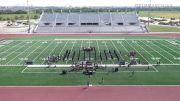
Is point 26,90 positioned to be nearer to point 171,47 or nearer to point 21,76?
point 21,76

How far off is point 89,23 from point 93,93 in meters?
53.3

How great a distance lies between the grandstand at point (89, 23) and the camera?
69375 millimetres

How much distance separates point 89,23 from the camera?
7494cm

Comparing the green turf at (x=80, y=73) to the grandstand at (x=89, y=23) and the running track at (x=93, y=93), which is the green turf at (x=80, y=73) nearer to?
the running track at (x=93, y=93)

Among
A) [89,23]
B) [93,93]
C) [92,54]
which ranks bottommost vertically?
[93,93]

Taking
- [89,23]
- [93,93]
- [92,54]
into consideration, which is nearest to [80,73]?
[93,93]

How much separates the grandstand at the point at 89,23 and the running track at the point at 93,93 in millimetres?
44651

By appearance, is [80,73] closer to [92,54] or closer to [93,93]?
[93,93]

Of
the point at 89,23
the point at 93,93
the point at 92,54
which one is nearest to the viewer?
the point at 93,93

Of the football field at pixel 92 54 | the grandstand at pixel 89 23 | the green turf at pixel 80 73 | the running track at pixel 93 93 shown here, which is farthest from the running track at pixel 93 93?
the grandstand at pixel 89 23

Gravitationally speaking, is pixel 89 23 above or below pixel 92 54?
above

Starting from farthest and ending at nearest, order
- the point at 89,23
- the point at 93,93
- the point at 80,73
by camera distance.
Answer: the point at 89,23
the point at 80,73
the point at 93,93

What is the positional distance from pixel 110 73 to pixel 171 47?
58.4 ft

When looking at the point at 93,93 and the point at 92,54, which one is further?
the point at 92,54
